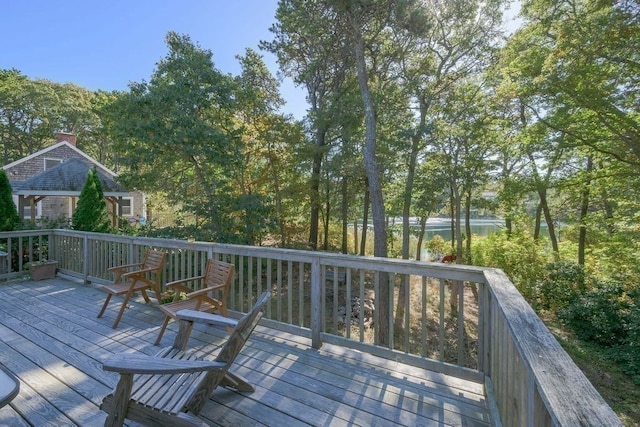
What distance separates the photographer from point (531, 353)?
1.17 metres

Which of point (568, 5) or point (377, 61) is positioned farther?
point (377, 61)

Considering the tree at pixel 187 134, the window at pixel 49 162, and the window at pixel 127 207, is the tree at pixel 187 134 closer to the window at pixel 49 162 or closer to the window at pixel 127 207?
the window at pixel 49 162

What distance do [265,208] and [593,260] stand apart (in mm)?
A: 11349

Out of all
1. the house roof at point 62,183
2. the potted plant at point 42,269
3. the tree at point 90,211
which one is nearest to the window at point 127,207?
the house roof at point 62,183

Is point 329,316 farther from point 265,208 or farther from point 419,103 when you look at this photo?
point 419,103

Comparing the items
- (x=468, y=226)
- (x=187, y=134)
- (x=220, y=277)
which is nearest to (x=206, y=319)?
(x=220, y=277)

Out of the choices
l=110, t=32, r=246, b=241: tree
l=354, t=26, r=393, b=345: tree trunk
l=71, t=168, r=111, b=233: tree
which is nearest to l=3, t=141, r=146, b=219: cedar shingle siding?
l=71, t=168, r=111, b=233: tree

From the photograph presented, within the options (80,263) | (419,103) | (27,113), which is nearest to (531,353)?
(80,263)

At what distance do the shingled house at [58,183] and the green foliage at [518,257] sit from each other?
13184 mm

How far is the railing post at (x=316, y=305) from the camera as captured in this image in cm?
330

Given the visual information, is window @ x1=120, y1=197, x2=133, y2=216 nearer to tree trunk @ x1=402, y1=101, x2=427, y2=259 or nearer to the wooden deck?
tree trunk @ x1=402, y1=101, x2=427, y2=259

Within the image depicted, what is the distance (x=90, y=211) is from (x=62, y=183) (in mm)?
3926

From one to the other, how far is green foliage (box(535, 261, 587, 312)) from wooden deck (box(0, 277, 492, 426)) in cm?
889

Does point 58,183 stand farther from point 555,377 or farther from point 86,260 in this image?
point 555,377
